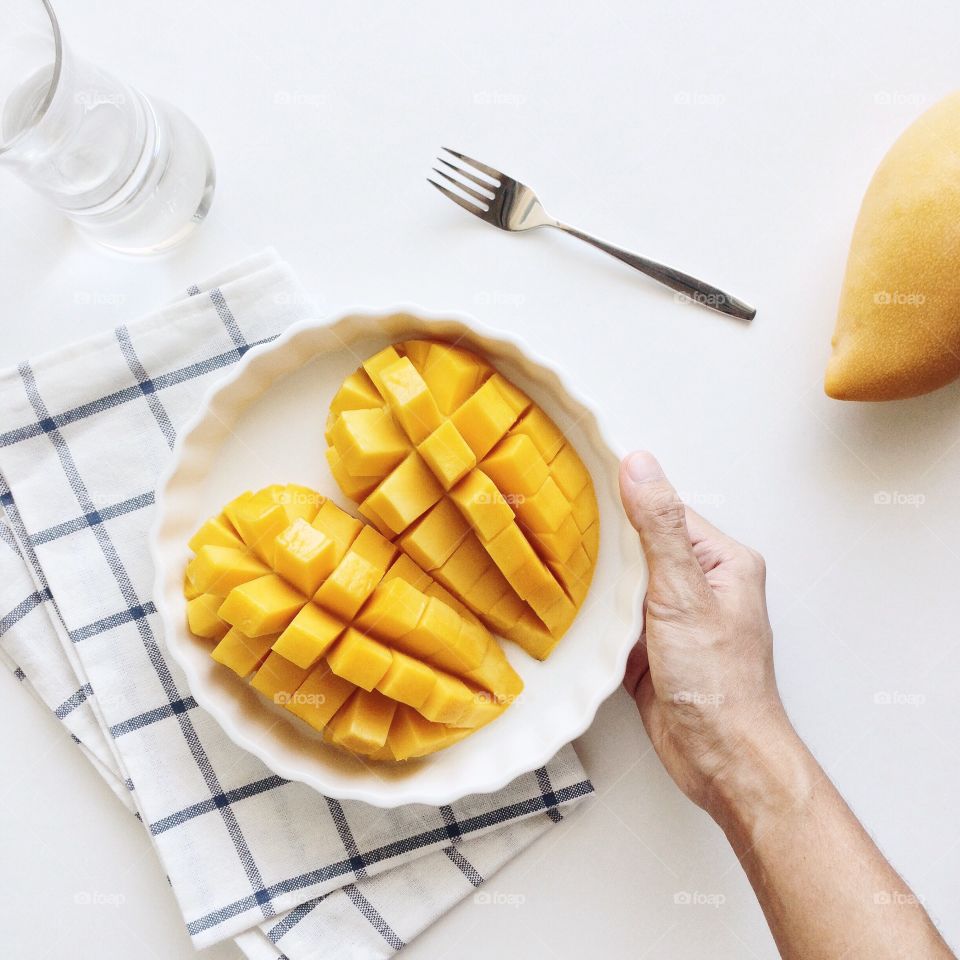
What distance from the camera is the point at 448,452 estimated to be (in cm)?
151

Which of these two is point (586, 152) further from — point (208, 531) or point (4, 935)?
point (4, 935)

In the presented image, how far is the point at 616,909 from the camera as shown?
179 centimetres

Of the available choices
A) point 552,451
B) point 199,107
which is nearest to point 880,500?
point 552,451

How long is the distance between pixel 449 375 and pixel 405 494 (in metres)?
0.23

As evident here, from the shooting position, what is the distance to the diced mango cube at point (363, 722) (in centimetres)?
154

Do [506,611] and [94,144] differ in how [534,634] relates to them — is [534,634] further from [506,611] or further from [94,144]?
[94,144]

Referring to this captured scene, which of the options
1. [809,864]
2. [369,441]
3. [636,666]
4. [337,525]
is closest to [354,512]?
[337,525]

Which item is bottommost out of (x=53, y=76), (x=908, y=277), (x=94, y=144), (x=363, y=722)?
(x=363, y=722)

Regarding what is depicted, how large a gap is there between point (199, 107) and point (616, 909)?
6.32 ft

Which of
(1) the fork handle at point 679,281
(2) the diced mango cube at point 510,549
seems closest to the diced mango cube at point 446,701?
(2) the diced mango cube at point 510,549

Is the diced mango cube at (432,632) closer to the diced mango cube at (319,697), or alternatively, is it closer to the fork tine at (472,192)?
the diced mango cube at (319,697)

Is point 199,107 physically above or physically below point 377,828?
above

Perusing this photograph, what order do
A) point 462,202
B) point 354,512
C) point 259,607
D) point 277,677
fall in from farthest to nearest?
point 462,202
point 354,512
point 277,677
point 259,607

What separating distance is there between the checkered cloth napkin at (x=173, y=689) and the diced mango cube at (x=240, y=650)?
256 mm
